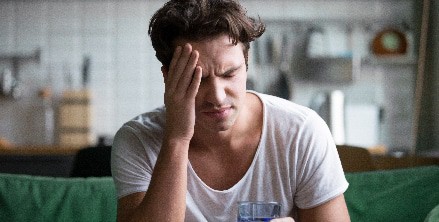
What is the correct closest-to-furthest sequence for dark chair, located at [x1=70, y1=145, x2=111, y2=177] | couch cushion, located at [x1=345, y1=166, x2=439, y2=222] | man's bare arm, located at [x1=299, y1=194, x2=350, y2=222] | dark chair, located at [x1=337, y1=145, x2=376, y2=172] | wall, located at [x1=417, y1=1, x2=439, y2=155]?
1. man's bare arm, located at [x1=299, y1=194, x2=350, y2=222]
2. couch cushion, located at [x1=345, y1=166, x2=439, y2=222]
3. dark chair, located at [x1=337, y1=145, x2=376, y2=172]
4. dark chair, located at [x1=70, y1=145, x2=111, y2=177]
5. wall, located at [x1=417, y1=1, x2=439, y2=155]

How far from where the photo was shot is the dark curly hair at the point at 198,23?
183cm

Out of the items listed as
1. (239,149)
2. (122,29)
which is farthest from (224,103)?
(122,29)

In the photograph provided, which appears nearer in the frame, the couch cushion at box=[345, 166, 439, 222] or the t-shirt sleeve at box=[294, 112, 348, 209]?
the t-shirt sleeve at box=[294, 112, 348, 209]

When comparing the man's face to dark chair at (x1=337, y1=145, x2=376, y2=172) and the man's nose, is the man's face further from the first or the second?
dark chair at (x1=337, y1=145, x2=376, y2=172)

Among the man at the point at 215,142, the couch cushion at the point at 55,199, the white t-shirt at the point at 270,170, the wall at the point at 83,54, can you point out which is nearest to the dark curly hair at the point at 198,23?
the man at the point at 215,142

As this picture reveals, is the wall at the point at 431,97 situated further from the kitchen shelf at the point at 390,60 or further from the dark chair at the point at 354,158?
the dark chair at the point at 354,158

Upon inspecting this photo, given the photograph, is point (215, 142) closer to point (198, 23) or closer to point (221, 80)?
point (221, 80)

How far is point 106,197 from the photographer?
8.25ft

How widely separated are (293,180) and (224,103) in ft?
0.99

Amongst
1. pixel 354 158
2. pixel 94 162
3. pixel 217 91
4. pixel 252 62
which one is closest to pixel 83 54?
pixel 252 62

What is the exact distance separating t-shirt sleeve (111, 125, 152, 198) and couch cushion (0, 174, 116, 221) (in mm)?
527

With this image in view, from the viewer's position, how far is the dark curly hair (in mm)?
1826

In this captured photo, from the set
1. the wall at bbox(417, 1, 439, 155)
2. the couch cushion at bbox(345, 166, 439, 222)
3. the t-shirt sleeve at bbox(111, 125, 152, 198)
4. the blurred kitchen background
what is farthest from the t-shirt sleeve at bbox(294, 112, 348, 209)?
the blurred kitchen background

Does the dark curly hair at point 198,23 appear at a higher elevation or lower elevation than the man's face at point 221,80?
higher
